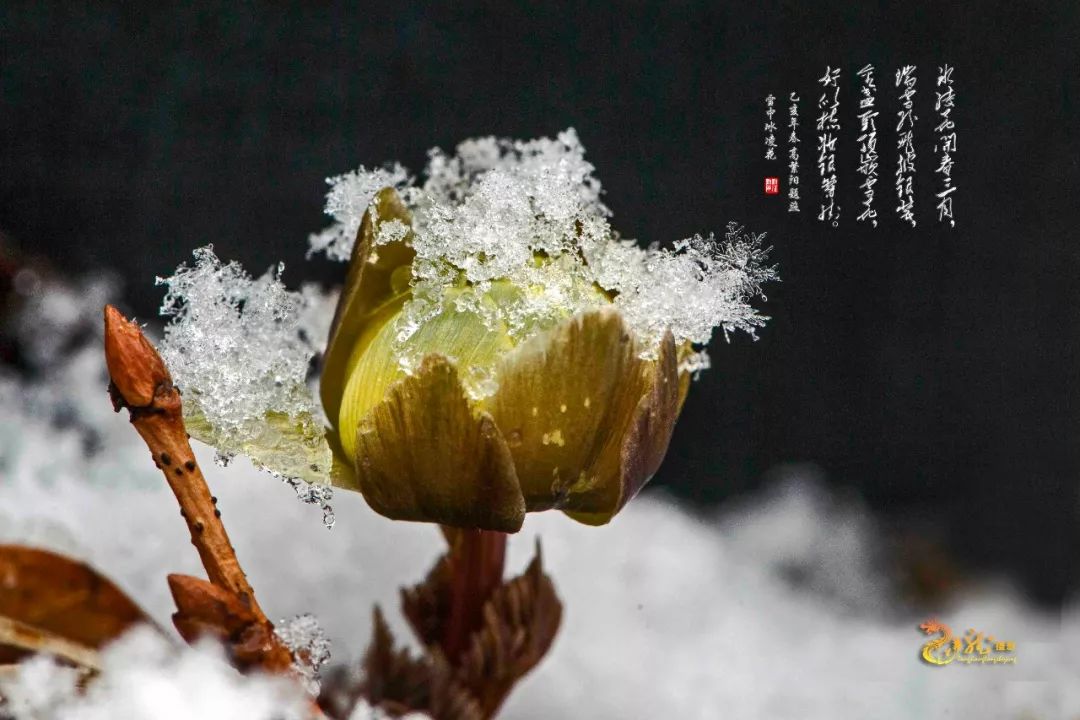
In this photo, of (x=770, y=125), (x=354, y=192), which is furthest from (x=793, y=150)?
(x=354, y=192)

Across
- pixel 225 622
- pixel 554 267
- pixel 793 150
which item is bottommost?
pixel 225 622

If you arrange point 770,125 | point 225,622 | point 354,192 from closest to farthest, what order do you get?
point 225,622 → point 354,192 → point 770,125

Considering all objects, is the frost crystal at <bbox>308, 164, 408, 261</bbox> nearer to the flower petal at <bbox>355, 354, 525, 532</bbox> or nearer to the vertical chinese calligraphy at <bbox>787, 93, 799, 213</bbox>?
the flower petal at <bbox>355, 354, 525, 532</bbox>

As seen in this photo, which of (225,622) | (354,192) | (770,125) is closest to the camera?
(225,622)

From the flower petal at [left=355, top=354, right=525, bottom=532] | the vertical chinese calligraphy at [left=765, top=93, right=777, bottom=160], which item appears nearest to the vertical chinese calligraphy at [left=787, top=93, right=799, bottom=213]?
the vertical chinese calligraphy at [left=765, top=93, right=777, bottom=160]

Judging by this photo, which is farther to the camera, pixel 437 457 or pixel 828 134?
pixel 828 134

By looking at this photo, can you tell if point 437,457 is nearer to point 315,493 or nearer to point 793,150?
point 315,493

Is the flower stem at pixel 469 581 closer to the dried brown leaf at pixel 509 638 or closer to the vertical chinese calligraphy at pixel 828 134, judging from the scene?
the dried brown leaf at pixel 509 638
